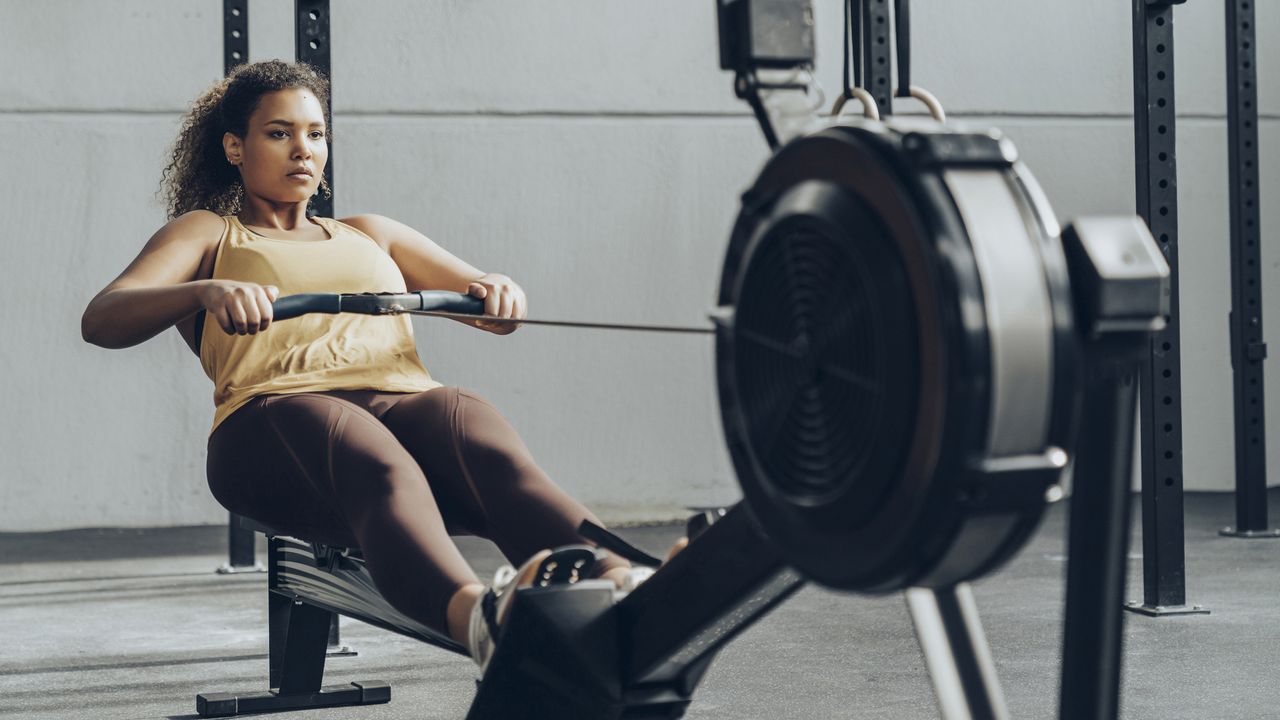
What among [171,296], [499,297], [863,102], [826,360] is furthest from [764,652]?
[826,360]

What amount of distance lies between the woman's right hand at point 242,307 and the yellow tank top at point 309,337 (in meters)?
0.23

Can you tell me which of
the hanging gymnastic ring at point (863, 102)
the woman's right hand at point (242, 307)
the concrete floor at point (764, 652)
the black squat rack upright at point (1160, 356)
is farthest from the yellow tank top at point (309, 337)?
the black squat rack upright at point (1160, 356)

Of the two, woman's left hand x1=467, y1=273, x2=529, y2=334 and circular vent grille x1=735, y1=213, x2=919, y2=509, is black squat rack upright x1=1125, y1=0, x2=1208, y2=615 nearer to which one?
woman's left hand x1=467, y1=273, x2=529, y2=334

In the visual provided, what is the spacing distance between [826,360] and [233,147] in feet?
4.63

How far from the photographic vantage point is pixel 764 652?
2848 millimetres

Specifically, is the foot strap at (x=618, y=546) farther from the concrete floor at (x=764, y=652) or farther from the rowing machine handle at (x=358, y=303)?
the concrete floor at (x=764, y=652)

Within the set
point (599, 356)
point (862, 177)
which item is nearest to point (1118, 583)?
point (862, 177)

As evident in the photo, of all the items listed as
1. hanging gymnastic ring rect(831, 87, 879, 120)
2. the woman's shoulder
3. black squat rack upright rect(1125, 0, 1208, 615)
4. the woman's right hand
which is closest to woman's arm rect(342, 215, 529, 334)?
the woman's shoulder

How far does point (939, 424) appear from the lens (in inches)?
39.2

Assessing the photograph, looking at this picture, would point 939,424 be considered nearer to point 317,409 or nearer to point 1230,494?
point 317,409

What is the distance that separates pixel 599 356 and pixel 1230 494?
2482 mm

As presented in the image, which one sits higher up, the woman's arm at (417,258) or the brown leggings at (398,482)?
the woman's arm at (417,258)

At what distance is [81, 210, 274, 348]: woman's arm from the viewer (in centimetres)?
172

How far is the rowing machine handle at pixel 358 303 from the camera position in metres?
1.78
